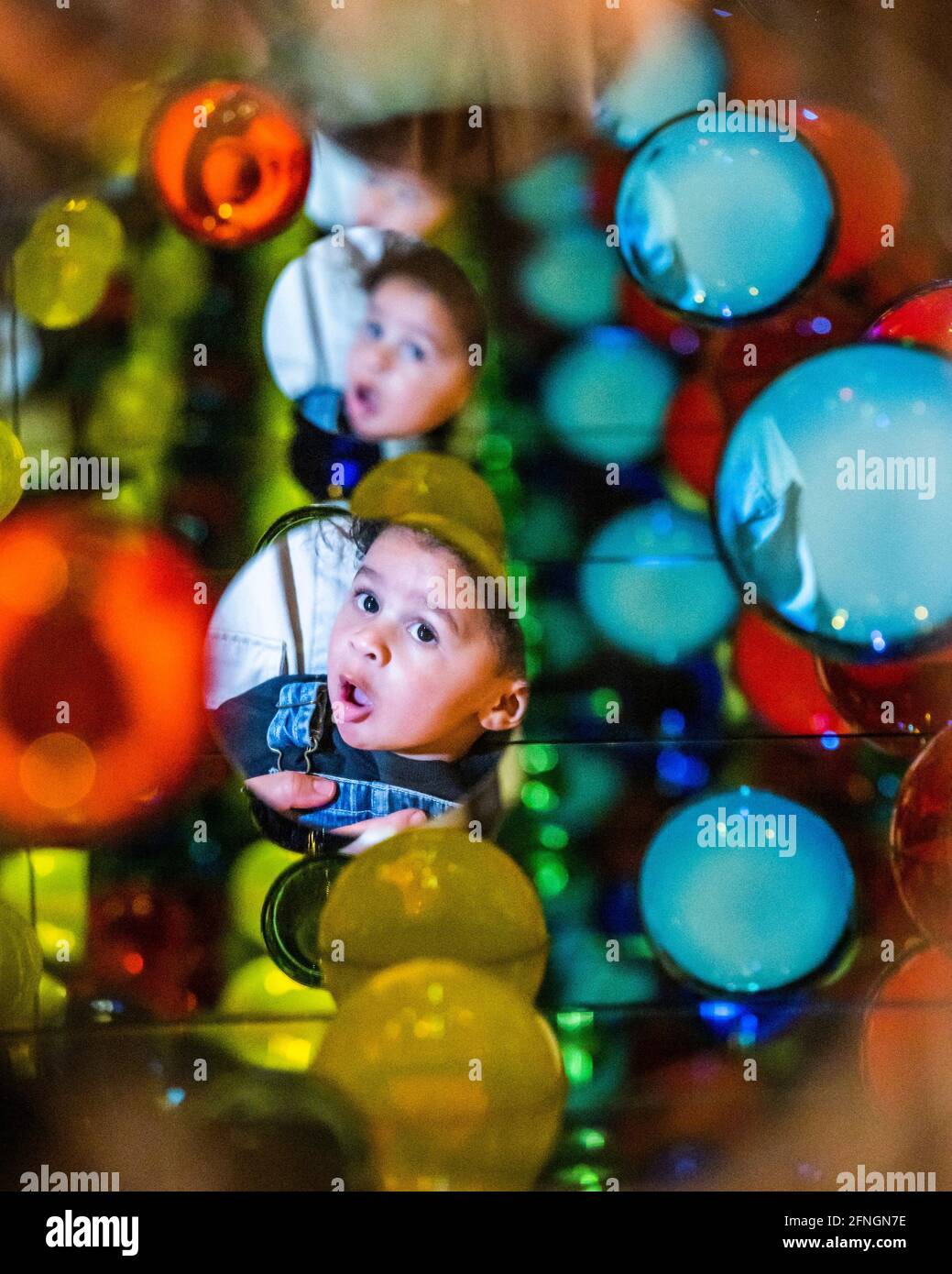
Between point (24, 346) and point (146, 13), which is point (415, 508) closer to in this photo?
point (24, 346)

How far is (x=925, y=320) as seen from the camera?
1.50 meters

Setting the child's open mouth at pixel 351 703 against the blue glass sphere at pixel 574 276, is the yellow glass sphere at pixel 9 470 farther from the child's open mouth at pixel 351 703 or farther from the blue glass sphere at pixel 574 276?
the blue glass sphere at pixel 574 276

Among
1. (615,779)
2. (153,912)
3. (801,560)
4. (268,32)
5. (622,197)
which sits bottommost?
(153,912)

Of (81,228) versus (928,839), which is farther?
(81,228)

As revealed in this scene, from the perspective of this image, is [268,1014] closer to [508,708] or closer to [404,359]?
[508,708]

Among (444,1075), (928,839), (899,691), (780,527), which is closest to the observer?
(444,1075)

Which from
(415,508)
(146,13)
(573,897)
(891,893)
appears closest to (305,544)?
(415,508)

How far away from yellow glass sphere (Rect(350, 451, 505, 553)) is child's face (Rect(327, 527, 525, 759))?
0.04 meters

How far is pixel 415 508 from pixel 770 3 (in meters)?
0.76

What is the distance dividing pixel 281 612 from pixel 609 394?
493mm

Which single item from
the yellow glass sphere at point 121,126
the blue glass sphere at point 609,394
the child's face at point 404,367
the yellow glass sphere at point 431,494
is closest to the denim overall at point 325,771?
the yellow glass sphere at point 431,494

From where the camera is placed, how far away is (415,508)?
1642mm

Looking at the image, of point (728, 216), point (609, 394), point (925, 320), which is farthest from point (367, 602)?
point (925, 320)

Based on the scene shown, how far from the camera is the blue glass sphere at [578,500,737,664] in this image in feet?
5.48
